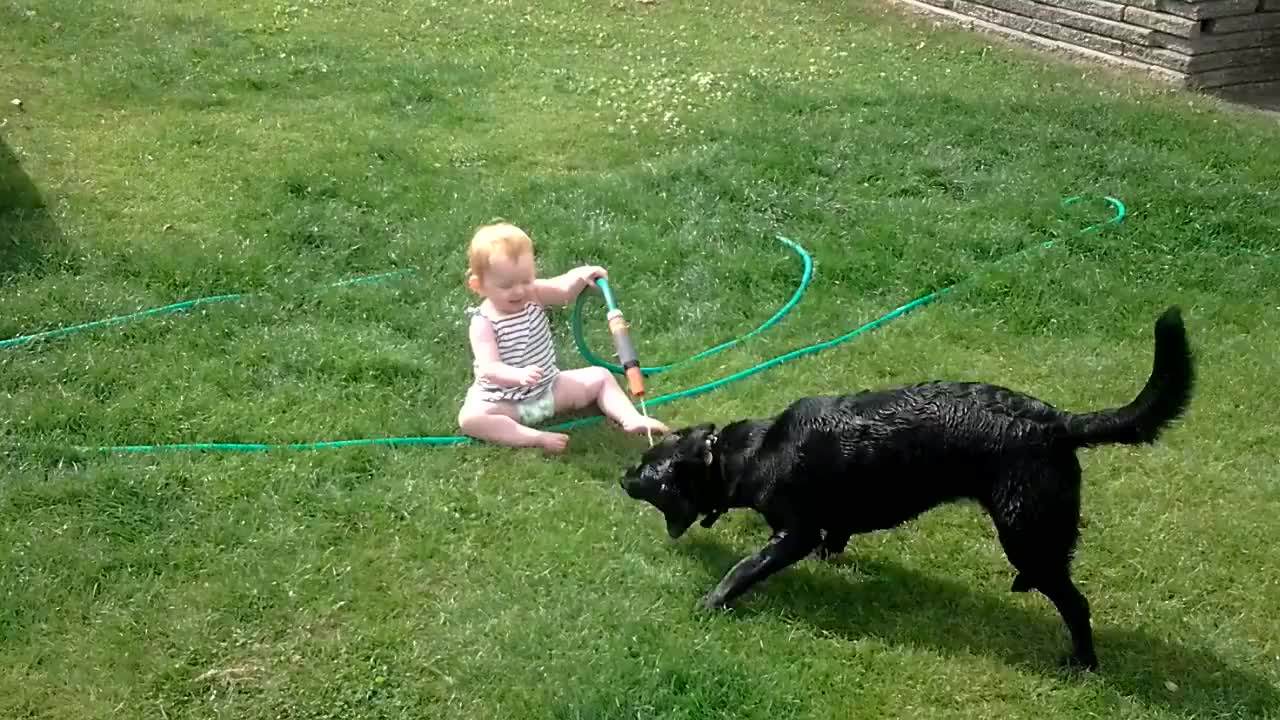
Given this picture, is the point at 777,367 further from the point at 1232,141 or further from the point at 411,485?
the point at 1232,141

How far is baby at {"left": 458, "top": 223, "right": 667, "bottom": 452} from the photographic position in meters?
4.49

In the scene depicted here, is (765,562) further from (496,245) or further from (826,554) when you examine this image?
(496,245)

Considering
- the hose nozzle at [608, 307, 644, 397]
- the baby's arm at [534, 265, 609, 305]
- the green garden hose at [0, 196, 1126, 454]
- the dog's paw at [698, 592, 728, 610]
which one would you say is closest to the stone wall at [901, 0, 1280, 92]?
the green garden hose at [0, 196, 1126, 454]

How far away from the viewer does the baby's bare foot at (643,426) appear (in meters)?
4.55

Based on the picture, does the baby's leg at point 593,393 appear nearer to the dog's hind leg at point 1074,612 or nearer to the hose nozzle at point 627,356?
the hose nozzle at point 627,356

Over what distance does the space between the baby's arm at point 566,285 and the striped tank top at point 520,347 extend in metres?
0.06

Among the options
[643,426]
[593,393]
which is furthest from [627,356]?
[593,393]

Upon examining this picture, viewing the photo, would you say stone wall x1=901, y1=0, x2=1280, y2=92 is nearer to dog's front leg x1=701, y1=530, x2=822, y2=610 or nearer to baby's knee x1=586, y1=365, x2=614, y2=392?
baby's knee x1=586, y1=365, x2=614, y2=392

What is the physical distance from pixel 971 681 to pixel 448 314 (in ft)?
9.39

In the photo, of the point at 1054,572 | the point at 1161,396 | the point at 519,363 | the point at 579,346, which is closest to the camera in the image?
the point at 1161,396

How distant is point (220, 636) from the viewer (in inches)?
139

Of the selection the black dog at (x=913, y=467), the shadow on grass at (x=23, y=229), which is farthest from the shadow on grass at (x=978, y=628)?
the shadow on grass at (x=23, y=229)

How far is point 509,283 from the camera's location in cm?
456

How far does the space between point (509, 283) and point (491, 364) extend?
1.02 ft
